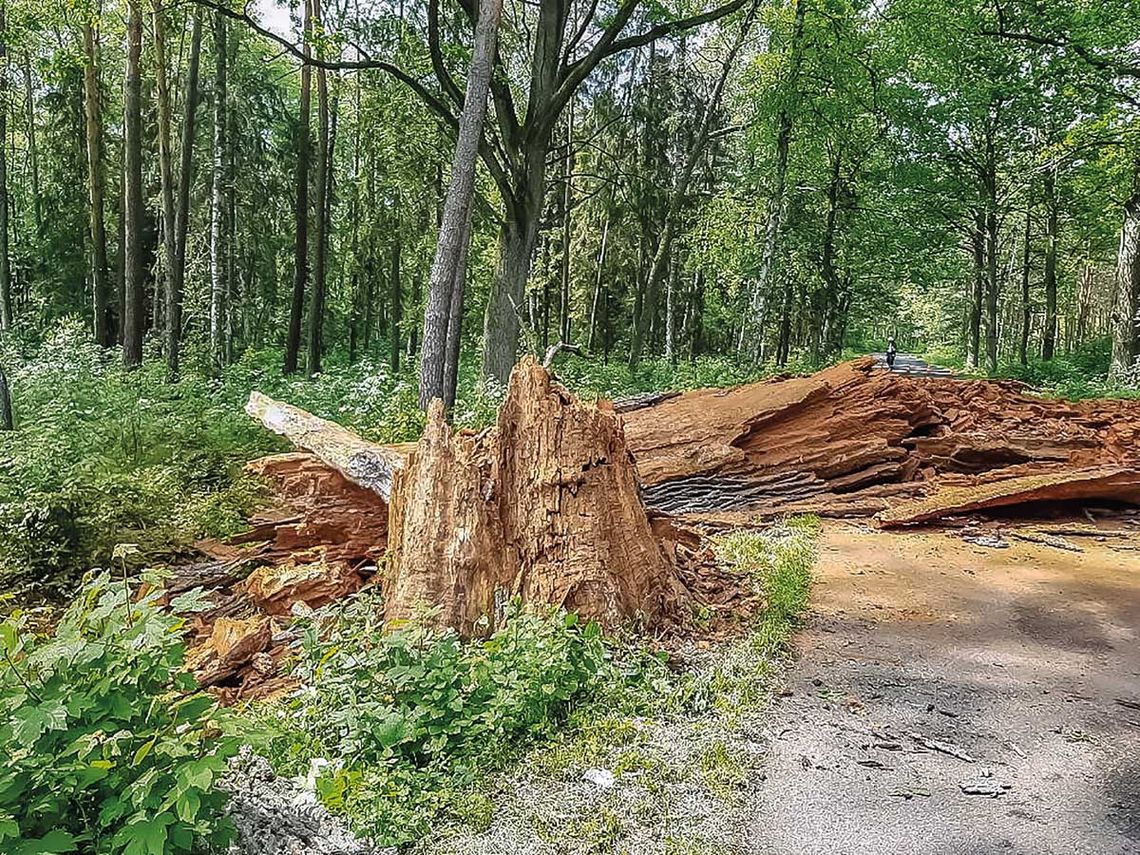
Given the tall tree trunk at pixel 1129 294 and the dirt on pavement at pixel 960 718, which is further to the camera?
the tall tree trunk at pixel 1129 294

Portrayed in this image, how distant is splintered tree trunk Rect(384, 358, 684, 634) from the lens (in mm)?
4234

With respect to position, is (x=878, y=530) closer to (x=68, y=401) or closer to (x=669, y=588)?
(x=669, y=588)

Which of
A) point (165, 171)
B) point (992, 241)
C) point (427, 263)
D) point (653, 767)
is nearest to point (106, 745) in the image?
point (653, 767)

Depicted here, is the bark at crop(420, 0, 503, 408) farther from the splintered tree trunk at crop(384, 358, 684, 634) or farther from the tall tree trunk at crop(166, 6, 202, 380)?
the tall tree trunk at crop(166, 6, 202, 380)

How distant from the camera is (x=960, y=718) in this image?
12.0 feet

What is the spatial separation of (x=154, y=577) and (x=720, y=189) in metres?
22.5

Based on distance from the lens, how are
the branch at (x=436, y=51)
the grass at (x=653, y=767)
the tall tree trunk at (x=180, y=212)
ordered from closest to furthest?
1. the grass at (x=653, y=767)
2. the branch at (x=436, y=51)
3. the tall tree trunk at (x=180, y=212)

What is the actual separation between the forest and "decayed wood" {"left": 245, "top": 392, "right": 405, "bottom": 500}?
79 centimetres

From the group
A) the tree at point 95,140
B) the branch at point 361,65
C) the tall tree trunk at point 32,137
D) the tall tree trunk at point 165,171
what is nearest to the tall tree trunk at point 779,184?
the branch at point 361,65

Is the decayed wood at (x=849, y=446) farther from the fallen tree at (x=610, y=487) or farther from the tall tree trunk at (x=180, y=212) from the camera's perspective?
the tall tree trunk at (x=180, y=212)

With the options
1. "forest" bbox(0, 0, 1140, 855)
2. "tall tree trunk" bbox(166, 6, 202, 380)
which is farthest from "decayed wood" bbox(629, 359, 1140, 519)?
"tall tree trunk" bbox(166, 6, 202, 380)

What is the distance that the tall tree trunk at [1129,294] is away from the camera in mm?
15531

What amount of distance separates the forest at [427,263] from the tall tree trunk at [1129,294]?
11cm

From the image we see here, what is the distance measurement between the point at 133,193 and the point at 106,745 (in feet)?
45.3
